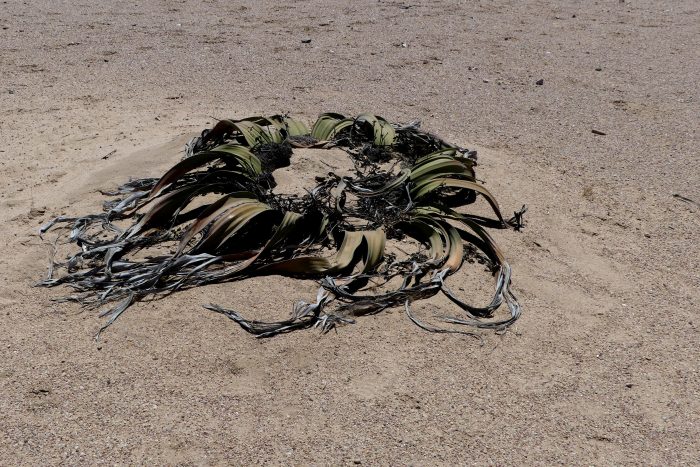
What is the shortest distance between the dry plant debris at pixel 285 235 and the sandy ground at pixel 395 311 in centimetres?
9

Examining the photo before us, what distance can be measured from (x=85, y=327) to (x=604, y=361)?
70.6 inches

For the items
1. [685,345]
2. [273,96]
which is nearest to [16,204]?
[273,96]

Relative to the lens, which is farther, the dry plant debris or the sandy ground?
the dry plant debris

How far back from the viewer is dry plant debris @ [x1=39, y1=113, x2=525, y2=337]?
2.76 m

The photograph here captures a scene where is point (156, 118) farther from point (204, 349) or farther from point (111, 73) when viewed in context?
point (204, 349)

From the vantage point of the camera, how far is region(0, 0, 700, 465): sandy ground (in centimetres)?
222

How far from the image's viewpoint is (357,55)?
19.6ft

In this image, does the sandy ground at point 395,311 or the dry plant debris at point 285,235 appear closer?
the sandy ground at point 395,311

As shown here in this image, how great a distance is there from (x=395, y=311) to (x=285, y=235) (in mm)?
537

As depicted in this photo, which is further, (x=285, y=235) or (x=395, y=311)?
(x=285, y=235)

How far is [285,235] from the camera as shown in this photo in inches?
115

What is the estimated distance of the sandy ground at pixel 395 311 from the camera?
2.22 metres

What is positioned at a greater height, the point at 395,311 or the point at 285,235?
the point at 285,235

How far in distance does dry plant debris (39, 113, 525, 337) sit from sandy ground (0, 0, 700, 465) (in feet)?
0.30
